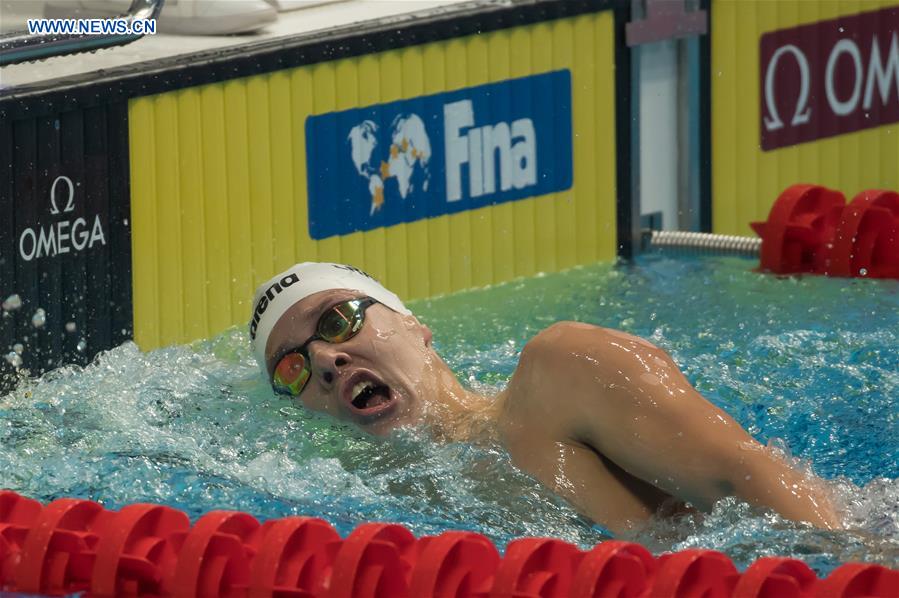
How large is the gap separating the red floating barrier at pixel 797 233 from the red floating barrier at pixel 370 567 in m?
2.38

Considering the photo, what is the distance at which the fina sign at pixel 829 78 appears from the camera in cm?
504

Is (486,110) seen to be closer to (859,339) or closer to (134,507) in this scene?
(859,339)

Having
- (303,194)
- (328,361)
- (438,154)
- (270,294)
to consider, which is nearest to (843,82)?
(438,154)

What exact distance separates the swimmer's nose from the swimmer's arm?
41 cm

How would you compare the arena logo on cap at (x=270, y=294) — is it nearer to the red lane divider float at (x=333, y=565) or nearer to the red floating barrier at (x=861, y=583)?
the red lane divider float at (x=333, y=565)

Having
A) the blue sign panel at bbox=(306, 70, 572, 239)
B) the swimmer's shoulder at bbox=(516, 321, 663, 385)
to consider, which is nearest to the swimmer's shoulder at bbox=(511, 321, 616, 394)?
the swimmer's shoulder at bbox=(516, 321, 663, 385)

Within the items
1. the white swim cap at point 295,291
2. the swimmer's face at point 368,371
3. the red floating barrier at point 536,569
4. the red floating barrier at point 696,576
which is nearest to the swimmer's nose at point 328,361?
the swimmer's face at point 368,371

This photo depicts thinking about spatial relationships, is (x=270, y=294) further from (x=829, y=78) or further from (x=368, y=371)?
(x=829, y=78)

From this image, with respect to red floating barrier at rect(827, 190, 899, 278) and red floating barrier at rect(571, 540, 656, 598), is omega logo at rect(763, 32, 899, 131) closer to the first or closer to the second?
red floating barrier at rect(827, 190, 899, 278)

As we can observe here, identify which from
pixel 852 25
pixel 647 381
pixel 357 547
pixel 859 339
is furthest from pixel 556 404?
pixel 852 25

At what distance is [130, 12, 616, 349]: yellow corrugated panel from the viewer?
12.8ft

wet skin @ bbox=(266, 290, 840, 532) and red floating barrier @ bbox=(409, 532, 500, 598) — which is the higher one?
wet skin @ bbox=(266, 290, 840, 532)

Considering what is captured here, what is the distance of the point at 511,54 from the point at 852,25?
120 cm

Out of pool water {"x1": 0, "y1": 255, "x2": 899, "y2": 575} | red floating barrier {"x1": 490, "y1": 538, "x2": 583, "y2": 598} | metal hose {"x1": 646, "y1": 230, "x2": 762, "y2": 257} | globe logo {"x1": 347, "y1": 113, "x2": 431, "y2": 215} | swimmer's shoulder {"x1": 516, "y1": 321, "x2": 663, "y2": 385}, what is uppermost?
globe logo {"x1": 347, "y1": 113, "x2": 431, "y2": 215}
